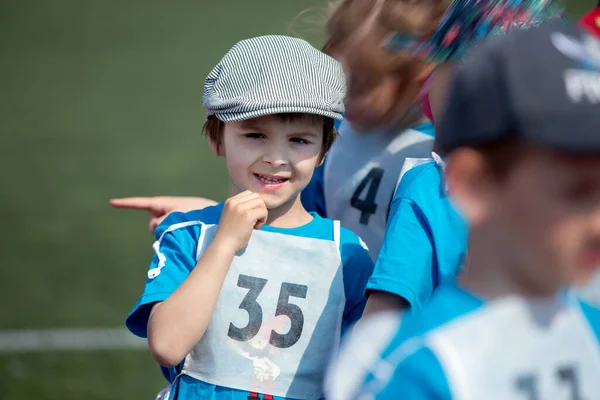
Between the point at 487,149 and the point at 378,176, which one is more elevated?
the point at 487,149

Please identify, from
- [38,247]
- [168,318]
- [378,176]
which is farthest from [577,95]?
[38,247]

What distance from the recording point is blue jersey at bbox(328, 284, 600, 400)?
1484mm

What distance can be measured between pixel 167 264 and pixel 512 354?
1325 millimetres

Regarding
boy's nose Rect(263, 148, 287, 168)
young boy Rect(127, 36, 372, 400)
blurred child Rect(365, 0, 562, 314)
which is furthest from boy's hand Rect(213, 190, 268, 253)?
blurred child Rect(365, 0, 562, 314)

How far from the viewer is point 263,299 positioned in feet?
8.59

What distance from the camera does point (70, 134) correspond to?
346 inches

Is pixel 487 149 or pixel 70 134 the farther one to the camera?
pixel 70 134

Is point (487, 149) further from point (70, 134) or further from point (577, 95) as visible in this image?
point (70, 134)

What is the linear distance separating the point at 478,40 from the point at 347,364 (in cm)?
120

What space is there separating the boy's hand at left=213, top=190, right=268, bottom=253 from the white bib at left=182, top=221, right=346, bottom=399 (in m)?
0.11

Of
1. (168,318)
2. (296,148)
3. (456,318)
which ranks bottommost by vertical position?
(168,318)

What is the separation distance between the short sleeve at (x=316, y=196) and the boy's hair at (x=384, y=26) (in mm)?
469

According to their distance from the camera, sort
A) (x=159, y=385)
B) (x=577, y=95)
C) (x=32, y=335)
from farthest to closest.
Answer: (x=32, y=335)
(x=159, y=385)
(x=577, y=95)

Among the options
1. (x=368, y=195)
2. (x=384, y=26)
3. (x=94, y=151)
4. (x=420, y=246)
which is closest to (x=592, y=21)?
(x=384, y=26)
